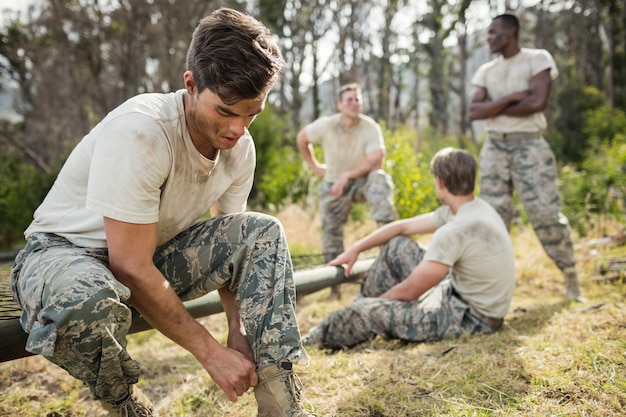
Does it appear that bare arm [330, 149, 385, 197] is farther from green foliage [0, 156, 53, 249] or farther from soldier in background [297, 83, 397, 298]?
green foliage [0, 156, 53, 249]

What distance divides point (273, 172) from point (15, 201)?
14.0ft

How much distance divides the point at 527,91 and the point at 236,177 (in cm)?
297

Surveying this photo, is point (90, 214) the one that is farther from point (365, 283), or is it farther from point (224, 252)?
point (365, 283)

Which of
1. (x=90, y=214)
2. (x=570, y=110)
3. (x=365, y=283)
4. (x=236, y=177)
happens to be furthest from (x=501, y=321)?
(x=570, y=110)

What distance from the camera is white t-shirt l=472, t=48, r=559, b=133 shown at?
4.16 m

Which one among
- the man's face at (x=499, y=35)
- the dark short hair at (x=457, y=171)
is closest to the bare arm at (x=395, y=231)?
the dark short hair at (x=457, y=171)

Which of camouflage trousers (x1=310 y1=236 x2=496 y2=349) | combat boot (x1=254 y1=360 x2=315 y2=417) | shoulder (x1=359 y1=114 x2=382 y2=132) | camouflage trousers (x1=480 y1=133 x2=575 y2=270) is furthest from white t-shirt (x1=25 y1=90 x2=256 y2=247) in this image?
shoulder (x1=359 y1=114 x2=382 y2=132)

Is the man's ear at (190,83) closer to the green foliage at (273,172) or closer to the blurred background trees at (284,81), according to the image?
the blurred background trees at (284,81)

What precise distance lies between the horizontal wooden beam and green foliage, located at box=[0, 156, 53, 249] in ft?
22.2

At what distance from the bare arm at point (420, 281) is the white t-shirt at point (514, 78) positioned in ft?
6.27

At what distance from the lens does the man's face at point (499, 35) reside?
4.23m

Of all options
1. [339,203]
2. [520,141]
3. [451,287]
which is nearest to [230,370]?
[451,287]

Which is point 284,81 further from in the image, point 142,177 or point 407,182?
point 142,177

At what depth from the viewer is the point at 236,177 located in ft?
7.10
